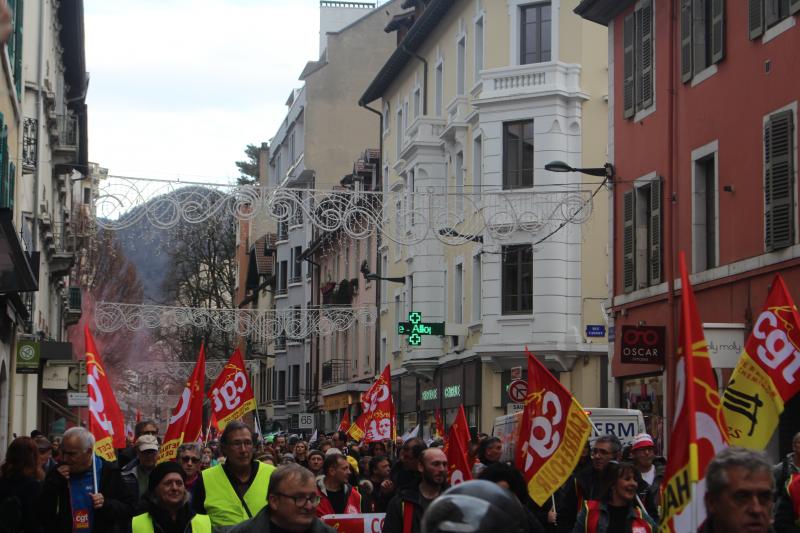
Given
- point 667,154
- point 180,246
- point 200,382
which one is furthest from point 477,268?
point 180,246

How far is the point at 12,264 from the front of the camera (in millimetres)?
16047

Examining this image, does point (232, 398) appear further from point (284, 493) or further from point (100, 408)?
point (284, 493)

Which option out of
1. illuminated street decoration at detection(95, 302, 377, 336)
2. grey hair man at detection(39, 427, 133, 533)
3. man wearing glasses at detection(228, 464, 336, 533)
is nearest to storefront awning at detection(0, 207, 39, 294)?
grey hair man at detection(39, 427, 133, 533)

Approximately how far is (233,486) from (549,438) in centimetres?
336

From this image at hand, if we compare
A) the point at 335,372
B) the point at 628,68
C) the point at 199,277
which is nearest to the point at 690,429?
the point at 628,68

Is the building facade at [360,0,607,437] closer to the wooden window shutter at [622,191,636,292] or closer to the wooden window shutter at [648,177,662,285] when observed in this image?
the wooden window shutter at [622,191,636,292]

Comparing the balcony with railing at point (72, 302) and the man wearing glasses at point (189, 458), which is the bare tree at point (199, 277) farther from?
the man wearing glasses at point (189, 458)

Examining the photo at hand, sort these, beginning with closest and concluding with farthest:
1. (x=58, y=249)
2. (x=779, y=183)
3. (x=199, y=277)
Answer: (x=779, y=183) < (x=58, y=249) < (x=199, y=277)

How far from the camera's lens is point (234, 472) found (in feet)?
32.1

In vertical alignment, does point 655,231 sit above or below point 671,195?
below

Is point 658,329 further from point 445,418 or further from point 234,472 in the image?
point 445,418

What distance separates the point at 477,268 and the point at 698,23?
1672 cm

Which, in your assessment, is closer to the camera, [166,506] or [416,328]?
[166,506]

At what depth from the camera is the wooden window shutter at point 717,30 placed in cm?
2227
